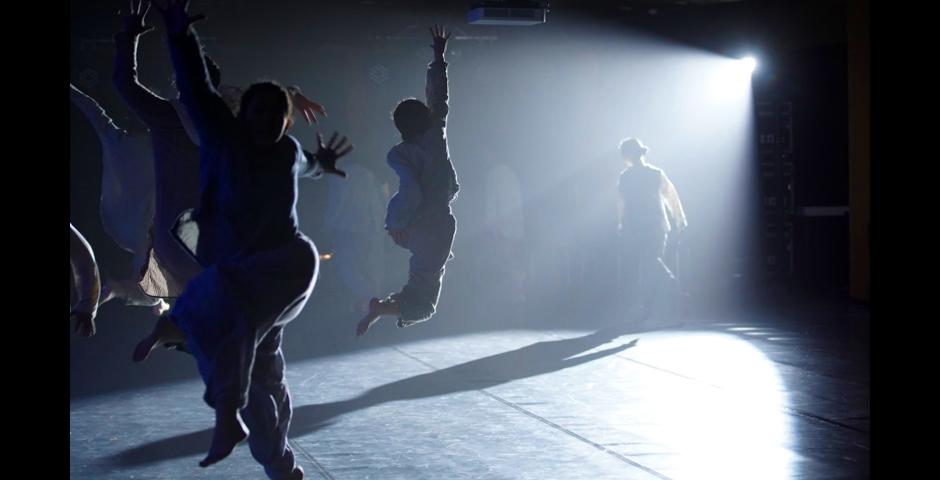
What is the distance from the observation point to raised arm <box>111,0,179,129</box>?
4336 millimetres

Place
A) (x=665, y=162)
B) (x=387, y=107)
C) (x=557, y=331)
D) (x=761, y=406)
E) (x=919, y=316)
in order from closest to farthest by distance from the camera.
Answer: (x=919, y=316) → (x=761, y=406) → (x=557, y=331) → (x=387, y=107) → (x=665, y=162)

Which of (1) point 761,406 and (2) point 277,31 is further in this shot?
(2) point 277,31

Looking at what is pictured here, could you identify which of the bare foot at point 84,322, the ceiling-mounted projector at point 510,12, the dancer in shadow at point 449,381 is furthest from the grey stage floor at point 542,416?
the ceiling-mounted projector at point 510,12

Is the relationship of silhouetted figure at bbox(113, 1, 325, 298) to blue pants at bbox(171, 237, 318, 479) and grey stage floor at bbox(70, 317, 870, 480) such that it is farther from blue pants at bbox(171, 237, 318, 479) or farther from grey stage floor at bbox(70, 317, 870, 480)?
grey stage floor at bbox(70, 317, 870, 480)

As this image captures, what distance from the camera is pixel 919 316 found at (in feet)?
10.3

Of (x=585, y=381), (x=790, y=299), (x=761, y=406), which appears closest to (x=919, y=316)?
(x=761, y=406)

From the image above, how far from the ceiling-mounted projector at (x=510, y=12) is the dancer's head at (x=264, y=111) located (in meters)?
6.90

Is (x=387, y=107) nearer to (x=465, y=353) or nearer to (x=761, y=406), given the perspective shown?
(x=465, y=353)

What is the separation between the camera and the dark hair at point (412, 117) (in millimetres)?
4766

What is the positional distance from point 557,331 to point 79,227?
6.64m

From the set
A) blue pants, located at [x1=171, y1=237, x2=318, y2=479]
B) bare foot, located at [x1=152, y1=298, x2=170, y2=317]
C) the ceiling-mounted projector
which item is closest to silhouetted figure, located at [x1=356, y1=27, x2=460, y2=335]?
blue pants, located at [x1=171, y1=237, x2=318, y2=479]

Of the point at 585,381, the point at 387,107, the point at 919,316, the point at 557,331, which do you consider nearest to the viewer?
the point at 919,316

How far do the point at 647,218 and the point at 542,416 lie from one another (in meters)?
5.12

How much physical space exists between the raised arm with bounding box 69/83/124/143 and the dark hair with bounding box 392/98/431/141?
159 centimetres
